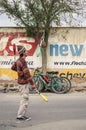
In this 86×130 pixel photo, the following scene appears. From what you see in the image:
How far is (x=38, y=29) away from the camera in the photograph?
21047mm

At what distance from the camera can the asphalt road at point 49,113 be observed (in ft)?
34.4

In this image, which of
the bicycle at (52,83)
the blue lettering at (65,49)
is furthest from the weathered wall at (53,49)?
the bicycle at (52,83)

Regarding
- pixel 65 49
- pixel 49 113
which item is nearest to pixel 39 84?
pixel 65 49

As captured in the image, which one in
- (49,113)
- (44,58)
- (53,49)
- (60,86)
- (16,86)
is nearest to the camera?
(49,113)

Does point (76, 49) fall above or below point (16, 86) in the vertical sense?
above

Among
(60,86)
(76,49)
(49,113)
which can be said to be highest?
(49,113)

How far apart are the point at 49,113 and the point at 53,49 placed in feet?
32.0

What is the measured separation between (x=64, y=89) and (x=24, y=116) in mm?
6960

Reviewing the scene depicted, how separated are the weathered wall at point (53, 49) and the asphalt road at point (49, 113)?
202 inches

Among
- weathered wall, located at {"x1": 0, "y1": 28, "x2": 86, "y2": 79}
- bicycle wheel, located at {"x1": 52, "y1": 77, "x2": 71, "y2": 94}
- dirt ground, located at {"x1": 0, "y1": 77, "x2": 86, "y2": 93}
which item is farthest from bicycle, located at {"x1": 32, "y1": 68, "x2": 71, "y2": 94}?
weathered wall, located at {"x1": 0, "y1": 28, "x2": 86, "y2": 79}

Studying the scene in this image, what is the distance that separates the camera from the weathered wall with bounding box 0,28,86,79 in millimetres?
21969

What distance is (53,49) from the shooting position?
21969mm

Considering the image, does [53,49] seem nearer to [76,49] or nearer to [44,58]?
[44,58]

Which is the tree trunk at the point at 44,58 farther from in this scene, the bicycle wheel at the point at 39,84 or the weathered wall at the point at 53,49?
the bicycle wheel at the point at 39,84
